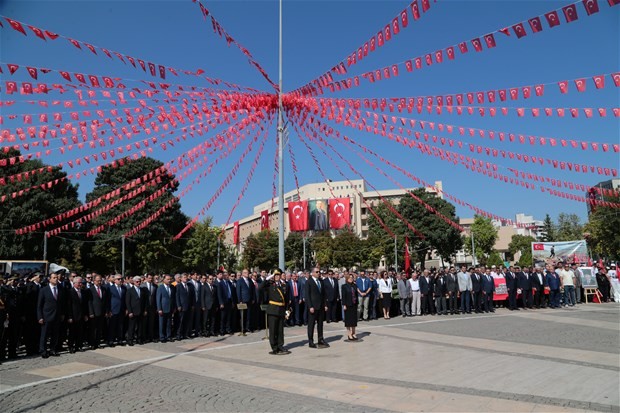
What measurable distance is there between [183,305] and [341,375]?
265 inches

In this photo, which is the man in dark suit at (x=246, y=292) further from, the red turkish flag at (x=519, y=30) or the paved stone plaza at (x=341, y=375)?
the red turkish flag at (x=519, y=30)

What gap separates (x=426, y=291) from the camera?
20422 mm

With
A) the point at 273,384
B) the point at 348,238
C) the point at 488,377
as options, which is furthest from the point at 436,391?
the point at 348,238

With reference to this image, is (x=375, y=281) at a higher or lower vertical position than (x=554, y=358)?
higher

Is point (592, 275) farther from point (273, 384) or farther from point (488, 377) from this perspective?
point (273, 384)

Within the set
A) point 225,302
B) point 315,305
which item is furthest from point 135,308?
point 315,305

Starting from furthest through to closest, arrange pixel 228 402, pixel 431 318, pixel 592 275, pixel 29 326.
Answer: pixel 592 275 → pixel 431 318 → pixel 29 326 → pixel 228 402

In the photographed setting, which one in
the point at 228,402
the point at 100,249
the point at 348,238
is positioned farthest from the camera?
the point at 348,238

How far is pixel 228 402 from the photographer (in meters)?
6.91

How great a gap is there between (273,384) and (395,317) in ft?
41.6

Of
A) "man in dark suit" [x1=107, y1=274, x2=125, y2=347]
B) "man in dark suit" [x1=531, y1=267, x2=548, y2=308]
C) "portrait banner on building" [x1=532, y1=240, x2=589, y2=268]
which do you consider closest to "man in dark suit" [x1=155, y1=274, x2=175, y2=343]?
"man in dark suit" [x1=107, y1=274, x2=125, y2=347]

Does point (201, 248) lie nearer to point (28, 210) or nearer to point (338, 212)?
point (28, 210)

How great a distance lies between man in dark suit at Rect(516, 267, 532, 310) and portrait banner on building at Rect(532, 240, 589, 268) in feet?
22.4

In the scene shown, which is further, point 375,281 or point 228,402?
point 375,281
